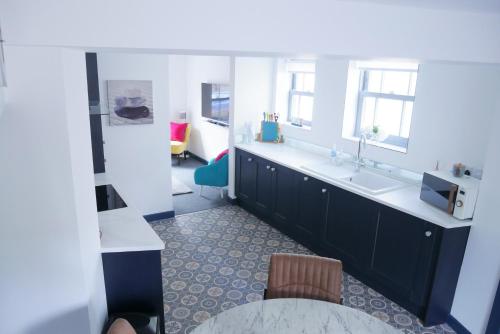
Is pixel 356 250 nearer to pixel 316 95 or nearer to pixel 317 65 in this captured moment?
pixel 316 95

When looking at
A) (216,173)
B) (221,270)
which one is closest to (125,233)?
(221,270)

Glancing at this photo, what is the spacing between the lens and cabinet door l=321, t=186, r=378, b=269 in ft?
11.5

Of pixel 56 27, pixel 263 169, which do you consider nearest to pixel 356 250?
pixel 263 169

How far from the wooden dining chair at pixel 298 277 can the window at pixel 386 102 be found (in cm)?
201

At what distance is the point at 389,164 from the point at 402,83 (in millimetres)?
849

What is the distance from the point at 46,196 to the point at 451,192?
9.10ft

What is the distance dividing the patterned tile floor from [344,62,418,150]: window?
1528 mm

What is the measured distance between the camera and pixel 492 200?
2.80m

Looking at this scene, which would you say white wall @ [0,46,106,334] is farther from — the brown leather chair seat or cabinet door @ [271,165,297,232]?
cabinet door @ [271,165,297,232]

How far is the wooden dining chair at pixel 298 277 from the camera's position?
245cm

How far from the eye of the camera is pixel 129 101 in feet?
14.8

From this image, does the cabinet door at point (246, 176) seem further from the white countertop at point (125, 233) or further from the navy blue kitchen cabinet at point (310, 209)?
the white countertop at point (125, 233)

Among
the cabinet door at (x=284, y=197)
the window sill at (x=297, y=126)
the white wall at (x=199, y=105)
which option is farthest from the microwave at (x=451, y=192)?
the white wall at (x=199, y=105)

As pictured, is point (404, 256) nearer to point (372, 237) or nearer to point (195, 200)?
point (372, 237)
